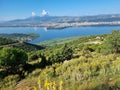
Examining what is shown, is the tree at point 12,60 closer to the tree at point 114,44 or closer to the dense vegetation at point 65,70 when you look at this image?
the dense vegetation at point 65,70

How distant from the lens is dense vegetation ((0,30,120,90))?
559 cm

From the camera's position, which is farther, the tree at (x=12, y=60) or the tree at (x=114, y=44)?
the tree at (x=114, y=44)

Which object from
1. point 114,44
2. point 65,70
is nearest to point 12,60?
point 65,70

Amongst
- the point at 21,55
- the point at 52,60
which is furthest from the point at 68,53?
the point at 21,55

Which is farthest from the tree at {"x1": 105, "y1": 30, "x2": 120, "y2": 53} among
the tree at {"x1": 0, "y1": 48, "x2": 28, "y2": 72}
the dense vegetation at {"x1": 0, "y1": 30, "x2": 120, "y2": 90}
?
the tree at {"x1": 0, "y1": 48, "x2": 28, "y2": 72}

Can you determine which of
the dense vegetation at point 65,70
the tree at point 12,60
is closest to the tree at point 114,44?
the dense vegetation at point 65,70

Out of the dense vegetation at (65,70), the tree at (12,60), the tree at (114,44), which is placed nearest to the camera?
the dense vegetation at (65,70)

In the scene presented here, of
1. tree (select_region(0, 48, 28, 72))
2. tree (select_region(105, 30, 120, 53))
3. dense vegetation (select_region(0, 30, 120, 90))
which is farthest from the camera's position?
tree (select_region(105, 30, 120, 53))

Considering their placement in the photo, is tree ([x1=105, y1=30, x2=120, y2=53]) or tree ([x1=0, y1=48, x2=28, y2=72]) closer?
tree ([x1=0, y1=48, x2=28, y2=72])

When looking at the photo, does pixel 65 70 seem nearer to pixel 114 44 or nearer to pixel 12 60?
pixel 12 60

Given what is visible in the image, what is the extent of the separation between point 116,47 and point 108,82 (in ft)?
58.6

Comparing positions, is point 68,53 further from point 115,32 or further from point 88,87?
point 88,87

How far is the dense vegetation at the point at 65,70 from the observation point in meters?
5.59

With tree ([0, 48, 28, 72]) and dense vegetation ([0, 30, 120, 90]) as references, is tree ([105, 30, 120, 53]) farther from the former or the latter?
tree ([0, 48, 28, 72])
